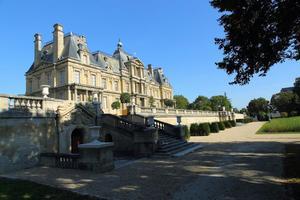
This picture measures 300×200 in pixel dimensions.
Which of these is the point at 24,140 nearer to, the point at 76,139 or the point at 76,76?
the point at 76,139

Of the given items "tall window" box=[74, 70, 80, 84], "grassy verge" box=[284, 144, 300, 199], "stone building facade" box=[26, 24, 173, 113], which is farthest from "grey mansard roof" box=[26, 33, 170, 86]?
"grassy verge" box=[284, 144, 300, 199]

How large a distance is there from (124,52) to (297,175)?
48.2 meters

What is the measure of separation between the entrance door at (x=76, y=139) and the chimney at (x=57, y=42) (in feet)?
83.5

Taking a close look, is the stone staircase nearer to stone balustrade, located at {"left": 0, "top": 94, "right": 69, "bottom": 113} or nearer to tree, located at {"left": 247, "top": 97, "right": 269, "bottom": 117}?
stone balustrade, located at {"left": 0, "top": 94, "right": 69, "bottom": 113}

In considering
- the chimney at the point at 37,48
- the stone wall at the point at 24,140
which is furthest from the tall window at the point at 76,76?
the stone wall at the point at 24,140

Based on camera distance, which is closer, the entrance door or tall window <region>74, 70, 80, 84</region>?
the entrance door

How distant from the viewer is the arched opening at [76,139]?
13922 mm

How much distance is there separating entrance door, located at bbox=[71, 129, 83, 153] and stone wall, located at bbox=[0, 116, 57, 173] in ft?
5.27

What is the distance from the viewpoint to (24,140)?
11016mm

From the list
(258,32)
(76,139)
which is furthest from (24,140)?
(258,32)

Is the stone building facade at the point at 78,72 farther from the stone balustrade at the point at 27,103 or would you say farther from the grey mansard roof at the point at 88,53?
the stone balustrade at the point at 27,103

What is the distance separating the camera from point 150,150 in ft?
41.8

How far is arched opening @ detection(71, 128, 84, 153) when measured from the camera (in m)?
13.9

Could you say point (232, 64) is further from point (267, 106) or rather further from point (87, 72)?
point (267, 106)
